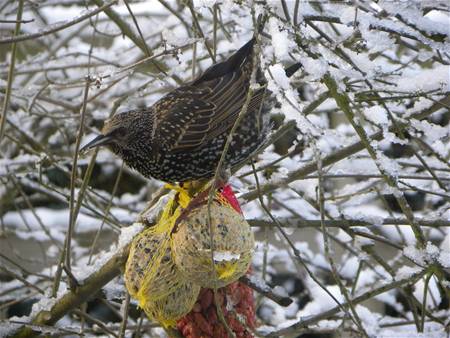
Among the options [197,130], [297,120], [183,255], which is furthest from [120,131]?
[297,120]

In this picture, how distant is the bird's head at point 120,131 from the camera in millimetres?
2695

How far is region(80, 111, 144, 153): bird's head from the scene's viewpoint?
106 inches

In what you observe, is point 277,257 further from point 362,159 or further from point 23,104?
point 23,104

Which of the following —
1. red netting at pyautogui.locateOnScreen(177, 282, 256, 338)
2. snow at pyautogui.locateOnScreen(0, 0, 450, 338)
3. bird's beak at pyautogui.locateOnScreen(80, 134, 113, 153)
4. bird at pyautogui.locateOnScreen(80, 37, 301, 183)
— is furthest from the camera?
bird at pyautogui.locateOnScreen(80, 37, 301, 183)

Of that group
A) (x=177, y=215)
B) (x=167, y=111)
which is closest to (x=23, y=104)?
(x=167, y=111)

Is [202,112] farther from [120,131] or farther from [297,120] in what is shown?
[297,120]

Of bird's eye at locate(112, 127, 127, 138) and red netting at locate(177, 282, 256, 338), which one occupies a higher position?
bird's eye at locate(112, 127, 127, 138)

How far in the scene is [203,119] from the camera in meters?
2.91

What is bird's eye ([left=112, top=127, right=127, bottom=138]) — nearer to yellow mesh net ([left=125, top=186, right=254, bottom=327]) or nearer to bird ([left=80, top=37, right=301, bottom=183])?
bird ([left=80, top=37, right=301, bottom=183])

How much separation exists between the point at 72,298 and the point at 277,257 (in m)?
2.32

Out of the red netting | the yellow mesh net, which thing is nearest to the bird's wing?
the yellow mesh net

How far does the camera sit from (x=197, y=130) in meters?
2.89

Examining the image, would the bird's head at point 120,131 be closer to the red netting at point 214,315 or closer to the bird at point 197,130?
the bird at point 197,130

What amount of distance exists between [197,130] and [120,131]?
0.30m
